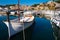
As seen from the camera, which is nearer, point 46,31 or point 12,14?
point 46,31

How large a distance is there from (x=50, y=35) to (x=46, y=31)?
11.0 ft

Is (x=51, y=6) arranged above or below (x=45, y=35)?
above

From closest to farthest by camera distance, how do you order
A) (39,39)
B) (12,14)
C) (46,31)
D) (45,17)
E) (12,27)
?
(39,39) < (12,27) < (46,31) < (45,17) < (12,14)

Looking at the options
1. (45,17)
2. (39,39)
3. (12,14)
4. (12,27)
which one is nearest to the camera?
(39,39)

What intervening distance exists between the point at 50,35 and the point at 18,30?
19.2 feet

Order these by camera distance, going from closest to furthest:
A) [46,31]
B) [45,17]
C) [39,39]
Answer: [39,39], [46,31], [45,17]

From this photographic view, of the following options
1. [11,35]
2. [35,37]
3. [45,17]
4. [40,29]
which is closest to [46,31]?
[40,29]

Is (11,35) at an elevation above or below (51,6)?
below

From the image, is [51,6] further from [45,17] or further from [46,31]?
[46,31]

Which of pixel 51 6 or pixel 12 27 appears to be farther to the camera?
pixel 51 6

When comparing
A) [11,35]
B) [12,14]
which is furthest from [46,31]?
[12,14]

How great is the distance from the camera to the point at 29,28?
42438 mm

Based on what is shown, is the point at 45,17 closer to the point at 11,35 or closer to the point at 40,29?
the point at 40,29

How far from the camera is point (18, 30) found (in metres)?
37.2
